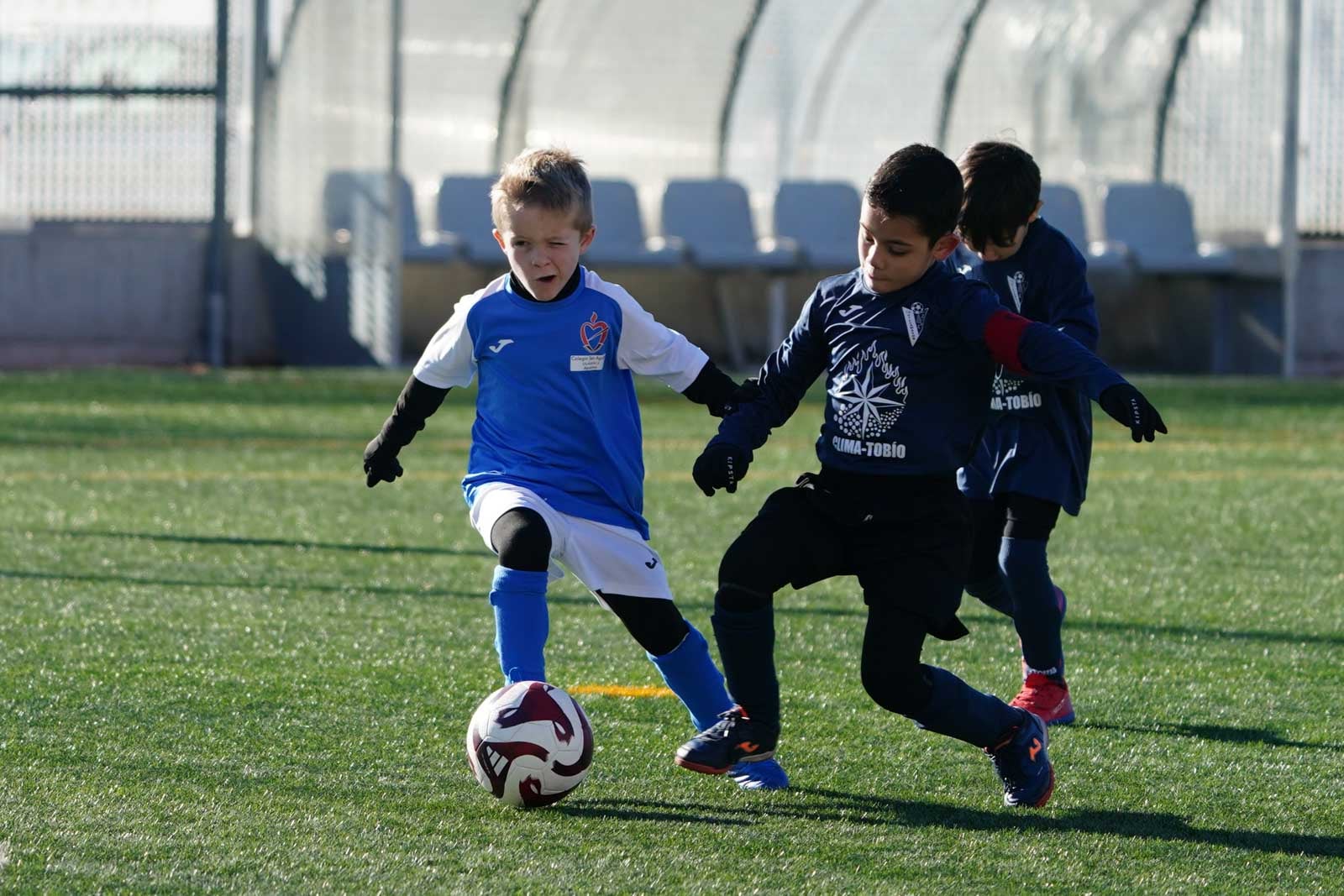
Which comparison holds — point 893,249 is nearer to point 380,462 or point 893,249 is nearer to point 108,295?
point 380,462

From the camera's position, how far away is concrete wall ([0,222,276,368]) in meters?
15.8

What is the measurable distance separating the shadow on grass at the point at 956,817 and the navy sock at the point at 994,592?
103cm

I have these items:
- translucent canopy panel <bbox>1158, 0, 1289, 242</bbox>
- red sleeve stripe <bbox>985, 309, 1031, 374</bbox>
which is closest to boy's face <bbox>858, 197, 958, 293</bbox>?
red sleeve stripe <bbox>985, 309, 1031, 374</bbox>

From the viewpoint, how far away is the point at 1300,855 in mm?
3287

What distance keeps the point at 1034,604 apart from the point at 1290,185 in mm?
12189

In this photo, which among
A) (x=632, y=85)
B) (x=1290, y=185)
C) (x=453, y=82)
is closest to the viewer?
(x=1290, y=185)

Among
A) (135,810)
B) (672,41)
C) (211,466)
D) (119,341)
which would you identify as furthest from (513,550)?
(672,41)

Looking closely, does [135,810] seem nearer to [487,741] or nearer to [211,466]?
[487,741]

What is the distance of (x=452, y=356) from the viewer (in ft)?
12.7

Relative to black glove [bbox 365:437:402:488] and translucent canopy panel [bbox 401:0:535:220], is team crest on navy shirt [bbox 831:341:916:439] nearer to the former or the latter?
black glove [bbox 365:437:402:488]

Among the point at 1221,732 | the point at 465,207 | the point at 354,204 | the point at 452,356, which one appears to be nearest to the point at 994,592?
the point at 1221,732

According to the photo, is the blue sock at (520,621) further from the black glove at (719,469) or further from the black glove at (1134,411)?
the black glove at (1134,411)

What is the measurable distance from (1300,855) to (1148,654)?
190 cm

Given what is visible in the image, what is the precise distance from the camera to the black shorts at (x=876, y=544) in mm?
3590
